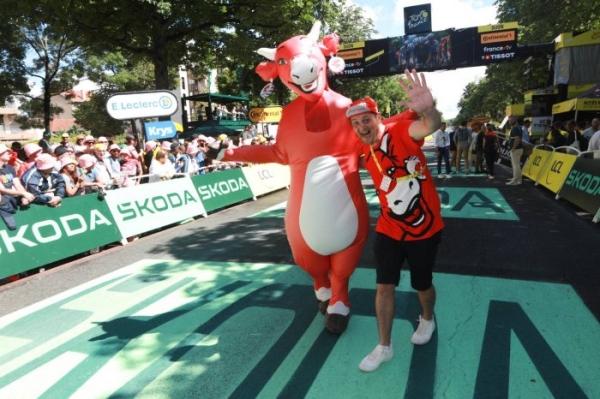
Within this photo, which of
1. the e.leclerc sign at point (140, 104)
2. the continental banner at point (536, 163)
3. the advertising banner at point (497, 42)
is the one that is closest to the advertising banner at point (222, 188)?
the e.leclerc sign at point (140, 104)

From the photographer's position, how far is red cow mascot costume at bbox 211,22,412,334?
332cm

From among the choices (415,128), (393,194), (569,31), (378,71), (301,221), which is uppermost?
(569,31)

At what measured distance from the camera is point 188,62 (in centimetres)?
1942

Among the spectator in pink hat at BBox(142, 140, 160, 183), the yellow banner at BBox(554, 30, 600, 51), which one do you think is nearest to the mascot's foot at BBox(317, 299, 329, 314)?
the spectator in pink hat at BBox(142, 140, 160, 183)

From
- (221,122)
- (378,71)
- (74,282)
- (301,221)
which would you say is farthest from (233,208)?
(221,122)

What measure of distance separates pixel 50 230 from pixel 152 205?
2.13 meters

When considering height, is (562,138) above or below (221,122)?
below

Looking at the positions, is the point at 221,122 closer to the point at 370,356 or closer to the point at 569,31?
the point at 569,31

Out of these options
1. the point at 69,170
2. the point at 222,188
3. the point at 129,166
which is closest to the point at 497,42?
the point at 222,188

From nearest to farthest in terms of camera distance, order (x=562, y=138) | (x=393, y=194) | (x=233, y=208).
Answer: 1. (x=393, y=194)
2. (x=233, y=208)
3. (x=562, y=138)

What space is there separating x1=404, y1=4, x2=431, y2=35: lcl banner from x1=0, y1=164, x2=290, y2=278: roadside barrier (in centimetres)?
1424

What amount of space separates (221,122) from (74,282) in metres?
23.4

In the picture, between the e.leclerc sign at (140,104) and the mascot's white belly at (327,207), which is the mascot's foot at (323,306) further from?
the e.leclerc sign at (140,104)

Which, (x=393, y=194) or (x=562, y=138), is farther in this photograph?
(x=562, y=138)
